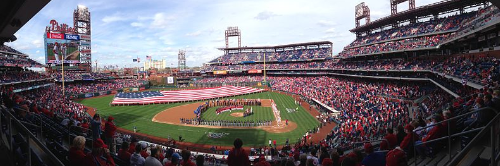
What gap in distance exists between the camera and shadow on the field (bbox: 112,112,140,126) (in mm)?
29650

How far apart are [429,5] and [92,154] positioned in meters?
45.7

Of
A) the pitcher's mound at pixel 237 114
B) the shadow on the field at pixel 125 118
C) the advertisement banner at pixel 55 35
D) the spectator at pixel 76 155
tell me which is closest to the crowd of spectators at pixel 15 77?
the shadow on the field at pixel 125 118

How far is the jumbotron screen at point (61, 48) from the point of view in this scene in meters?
59.0

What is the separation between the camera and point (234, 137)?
918 inches

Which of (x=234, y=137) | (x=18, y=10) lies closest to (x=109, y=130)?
(x=18, y=10)

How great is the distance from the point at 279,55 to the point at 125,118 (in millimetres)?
54983

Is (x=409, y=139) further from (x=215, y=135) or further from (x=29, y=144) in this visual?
(x=215, y=135)

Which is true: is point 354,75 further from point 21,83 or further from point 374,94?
point 21,83

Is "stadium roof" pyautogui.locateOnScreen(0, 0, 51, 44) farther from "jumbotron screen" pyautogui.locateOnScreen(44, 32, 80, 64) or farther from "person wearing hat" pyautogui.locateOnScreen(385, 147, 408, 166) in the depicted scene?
"jumbotron screen" pyautogui.locateOnScreen(44, 32, 80, 64)

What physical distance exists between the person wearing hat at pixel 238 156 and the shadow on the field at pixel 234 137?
52.3ft

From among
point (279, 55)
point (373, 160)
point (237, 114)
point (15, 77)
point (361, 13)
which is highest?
point (361, 13)

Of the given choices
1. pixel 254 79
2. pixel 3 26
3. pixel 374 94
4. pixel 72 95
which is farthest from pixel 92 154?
pixel 254 79

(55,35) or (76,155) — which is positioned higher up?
(55,35)

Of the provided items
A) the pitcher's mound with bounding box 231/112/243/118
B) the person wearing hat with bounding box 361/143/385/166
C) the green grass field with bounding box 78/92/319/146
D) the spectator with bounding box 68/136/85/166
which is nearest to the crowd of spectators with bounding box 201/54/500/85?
the green grass field with bounding box 78/92/319/146
